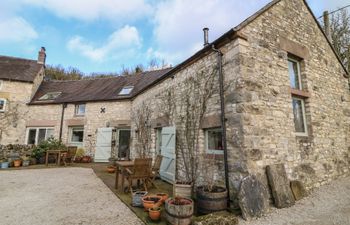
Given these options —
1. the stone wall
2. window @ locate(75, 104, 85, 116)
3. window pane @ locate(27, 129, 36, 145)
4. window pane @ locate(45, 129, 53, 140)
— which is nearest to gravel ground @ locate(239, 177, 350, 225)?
the stone wall

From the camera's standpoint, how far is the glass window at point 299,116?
548cm

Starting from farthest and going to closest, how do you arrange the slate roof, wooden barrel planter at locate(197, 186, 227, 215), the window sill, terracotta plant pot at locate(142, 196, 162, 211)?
the slate roof < the window sill < terracotta plant pot at locate(142, 196, 162, 211) < wooden barrel planter at locate(197, 186, 227, 215)

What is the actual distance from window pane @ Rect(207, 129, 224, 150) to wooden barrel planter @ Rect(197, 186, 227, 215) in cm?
134

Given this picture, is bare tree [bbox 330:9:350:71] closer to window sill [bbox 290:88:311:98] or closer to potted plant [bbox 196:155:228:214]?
window sill [bbox 290:88:311:98]

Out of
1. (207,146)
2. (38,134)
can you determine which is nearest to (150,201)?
(207,146)

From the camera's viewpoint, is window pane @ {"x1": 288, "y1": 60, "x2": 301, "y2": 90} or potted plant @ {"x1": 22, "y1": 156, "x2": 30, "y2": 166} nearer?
window pane @ {"x1": 288, "y1": 60, "x2": 301, "y2": 90}

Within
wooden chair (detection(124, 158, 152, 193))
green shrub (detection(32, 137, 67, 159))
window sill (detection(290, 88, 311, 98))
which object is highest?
window sill (detection(290, 88, 311, 98))

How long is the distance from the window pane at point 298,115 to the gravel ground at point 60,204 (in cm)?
490

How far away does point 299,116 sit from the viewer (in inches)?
223

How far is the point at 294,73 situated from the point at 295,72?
56mm

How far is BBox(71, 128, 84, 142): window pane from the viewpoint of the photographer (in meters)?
12.8

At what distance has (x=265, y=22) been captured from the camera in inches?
201

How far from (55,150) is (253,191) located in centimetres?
1037

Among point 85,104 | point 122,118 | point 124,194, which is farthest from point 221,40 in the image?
point 85,104
